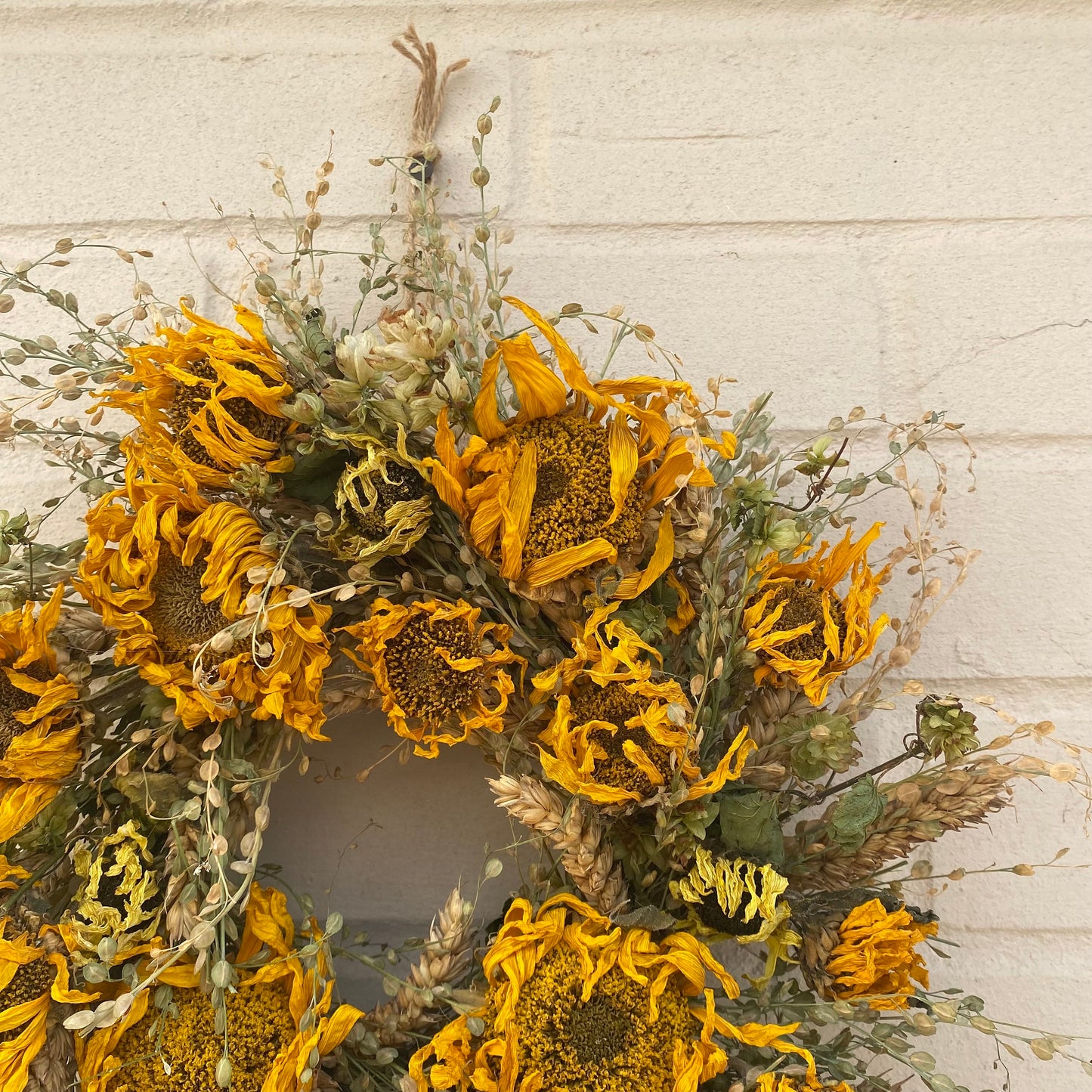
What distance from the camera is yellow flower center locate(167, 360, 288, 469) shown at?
0.62 meters

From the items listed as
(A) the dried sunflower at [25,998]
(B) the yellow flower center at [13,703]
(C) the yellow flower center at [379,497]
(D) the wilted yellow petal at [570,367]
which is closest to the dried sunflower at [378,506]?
(C) the yellow flower center at [379,497]

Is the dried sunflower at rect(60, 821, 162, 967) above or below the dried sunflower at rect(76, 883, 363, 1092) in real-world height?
above

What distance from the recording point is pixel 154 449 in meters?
0.62

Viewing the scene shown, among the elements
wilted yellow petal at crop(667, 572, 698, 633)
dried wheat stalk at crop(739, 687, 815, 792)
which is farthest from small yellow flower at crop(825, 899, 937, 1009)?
wilted yellow petal at crop(667, 572, 698, 633)

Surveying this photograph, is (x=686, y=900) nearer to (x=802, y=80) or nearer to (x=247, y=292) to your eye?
(x=247, y=292)

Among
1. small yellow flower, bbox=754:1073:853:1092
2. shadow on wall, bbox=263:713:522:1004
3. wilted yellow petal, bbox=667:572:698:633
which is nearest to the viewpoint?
small yellow flower, bbox=754:1073:853:1092

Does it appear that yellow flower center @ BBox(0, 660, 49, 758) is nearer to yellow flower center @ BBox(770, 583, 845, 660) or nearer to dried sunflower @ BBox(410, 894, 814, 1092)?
dried sunflower @ BBox(410, 894, 814, 1092)

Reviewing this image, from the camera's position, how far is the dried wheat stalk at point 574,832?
22.8 inches

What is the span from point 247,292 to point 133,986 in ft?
1.92

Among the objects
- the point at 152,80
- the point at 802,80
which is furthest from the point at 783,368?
the point at 152,80

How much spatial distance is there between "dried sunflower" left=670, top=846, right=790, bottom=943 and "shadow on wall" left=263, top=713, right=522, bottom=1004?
0.24m

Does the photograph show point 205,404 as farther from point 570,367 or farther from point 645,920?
point 645,920

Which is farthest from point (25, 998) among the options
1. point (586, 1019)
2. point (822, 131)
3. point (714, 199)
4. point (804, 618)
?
point (822, 131)

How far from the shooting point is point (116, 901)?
61 cm
